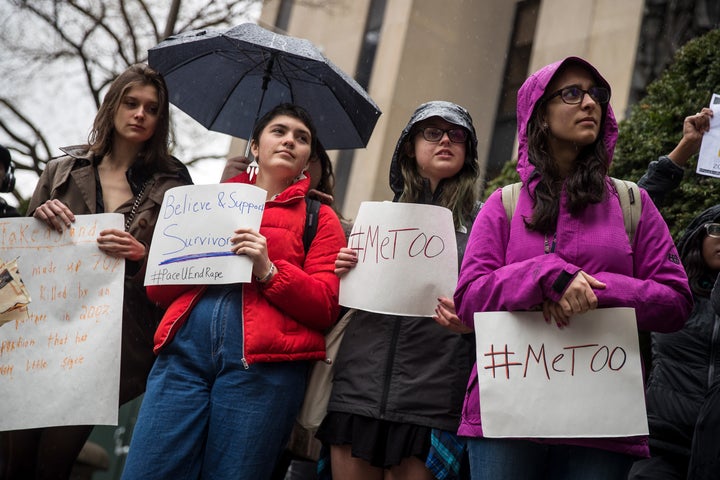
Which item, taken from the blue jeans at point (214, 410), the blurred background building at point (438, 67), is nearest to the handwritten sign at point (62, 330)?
the blue jeans at point (214, 410)

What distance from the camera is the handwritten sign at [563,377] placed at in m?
2.30

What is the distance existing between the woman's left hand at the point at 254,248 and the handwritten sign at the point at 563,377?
0.99m

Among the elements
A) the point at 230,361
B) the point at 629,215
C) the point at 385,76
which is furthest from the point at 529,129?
the point at 385,76

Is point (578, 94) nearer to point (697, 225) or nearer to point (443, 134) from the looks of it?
point (443, 134)

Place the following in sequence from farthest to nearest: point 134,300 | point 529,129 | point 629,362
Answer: point 134,300 → point 529,129 → point 629,362

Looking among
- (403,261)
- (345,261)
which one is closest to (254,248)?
(345,261)

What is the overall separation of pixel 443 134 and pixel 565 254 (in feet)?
3.69

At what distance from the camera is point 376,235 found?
10.3 ft

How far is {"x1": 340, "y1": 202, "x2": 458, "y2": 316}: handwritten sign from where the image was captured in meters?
3.01

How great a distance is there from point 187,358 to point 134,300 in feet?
2.51

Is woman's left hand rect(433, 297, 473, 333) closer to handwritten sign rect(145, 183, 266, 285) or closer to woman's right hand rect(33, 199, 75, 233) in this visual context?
handwritten sign rect(145, 183, 266, 285)

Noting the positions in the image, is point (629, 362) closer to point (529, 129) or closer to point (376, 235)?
point (529, 129)

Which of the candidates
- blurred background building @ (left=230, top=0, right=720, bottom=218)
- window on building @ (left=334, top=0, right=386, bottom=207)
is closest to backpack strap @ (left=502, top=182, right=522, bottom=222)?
blurred background building @ (left=230, top=0, right=720, bottom=218)

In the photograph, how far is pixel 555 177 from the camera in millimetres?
2713
